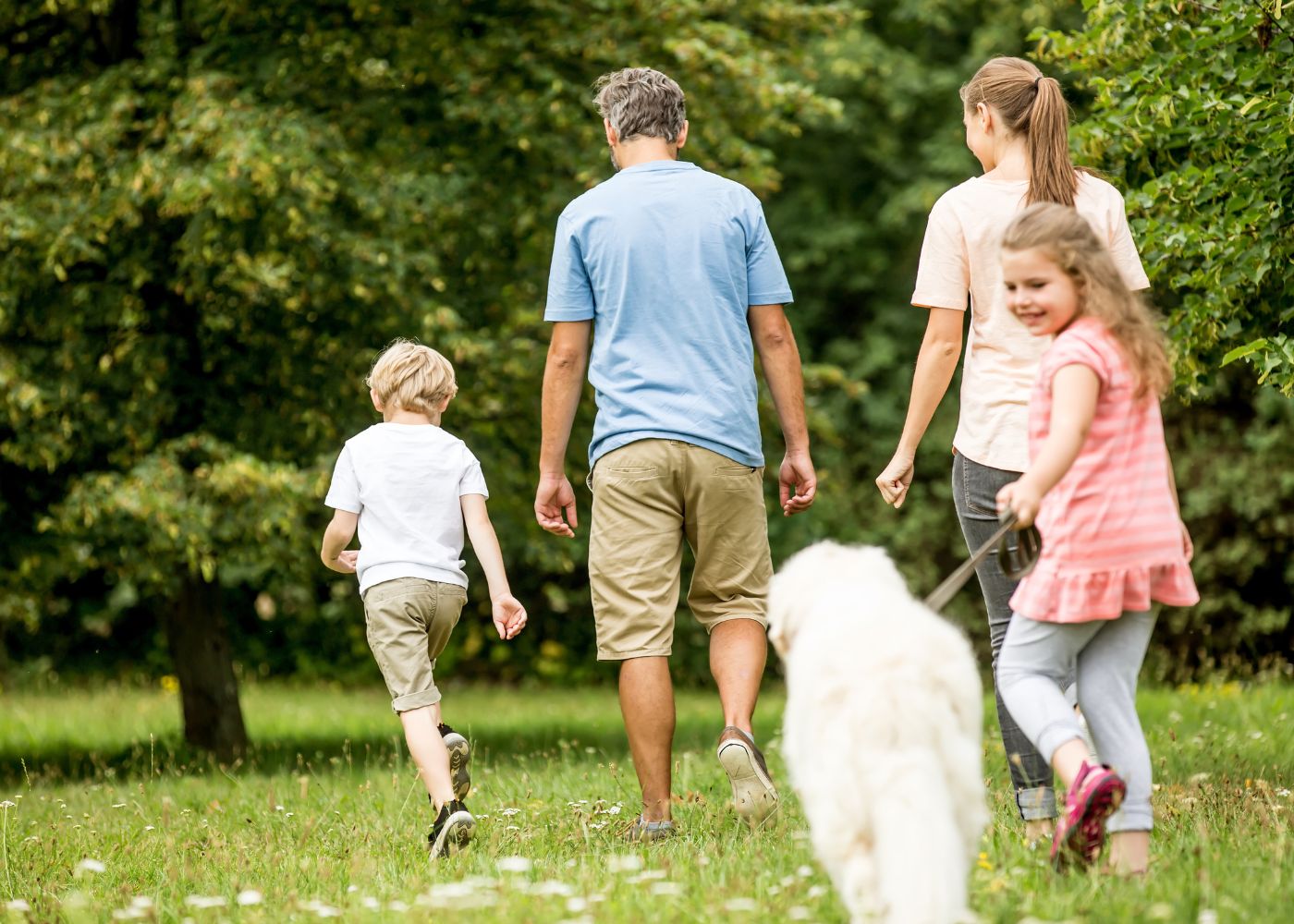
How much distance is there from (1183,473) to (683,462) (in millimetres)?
11103

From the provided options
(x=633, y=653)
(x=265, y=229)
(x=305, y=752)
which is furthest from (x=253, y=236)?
(x=633, y=653)

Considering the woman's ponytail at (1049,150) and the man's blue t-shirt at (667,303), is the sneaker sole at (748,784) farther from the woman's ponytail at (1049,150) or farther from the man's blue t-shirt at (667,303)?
the woman's ponytail at (1049,150)

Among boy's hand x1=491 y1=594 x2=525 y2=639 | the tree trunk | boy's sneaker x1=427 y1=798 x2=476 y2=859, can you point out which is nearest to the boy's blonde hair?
boy's hand x1=491 y1=594 x2=525 y2=639

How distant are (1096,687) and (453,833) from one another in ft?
6.90

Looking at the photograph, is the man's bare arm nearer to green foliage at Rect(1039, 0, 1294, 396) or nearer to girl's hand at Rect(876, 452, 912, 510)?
girl's hand at Rect(876, 452, 912, 510)

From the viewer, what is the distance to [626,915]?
3.25 m

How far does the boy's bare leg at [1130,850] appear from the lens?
11.3 ft

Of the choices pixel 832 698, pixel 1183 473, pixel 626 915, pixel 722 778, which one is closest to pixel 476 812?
pixel 722 778

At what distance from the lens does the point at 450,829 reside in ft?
14.9

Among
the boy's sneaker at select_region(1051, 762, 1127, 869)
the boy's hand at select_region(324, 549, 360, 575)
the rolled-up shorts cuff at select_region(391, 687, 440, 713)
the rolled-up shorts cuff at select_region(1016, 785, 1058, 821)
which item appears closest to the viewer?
the boy's sneaker at select_region(1051, 762, 1127, 869)

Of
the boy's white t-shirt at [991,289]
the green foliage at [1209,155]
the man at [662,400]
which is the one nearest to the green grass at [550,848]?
the man at [662,400]

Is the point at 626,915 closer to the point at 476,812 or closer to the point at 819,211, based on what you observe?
the point at 476,812

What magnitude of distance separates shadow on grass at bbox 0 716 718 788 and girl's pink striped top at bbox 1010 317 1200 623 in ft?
15.8

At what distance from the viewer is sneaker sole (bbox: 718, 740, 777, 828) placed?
436 centimetres
